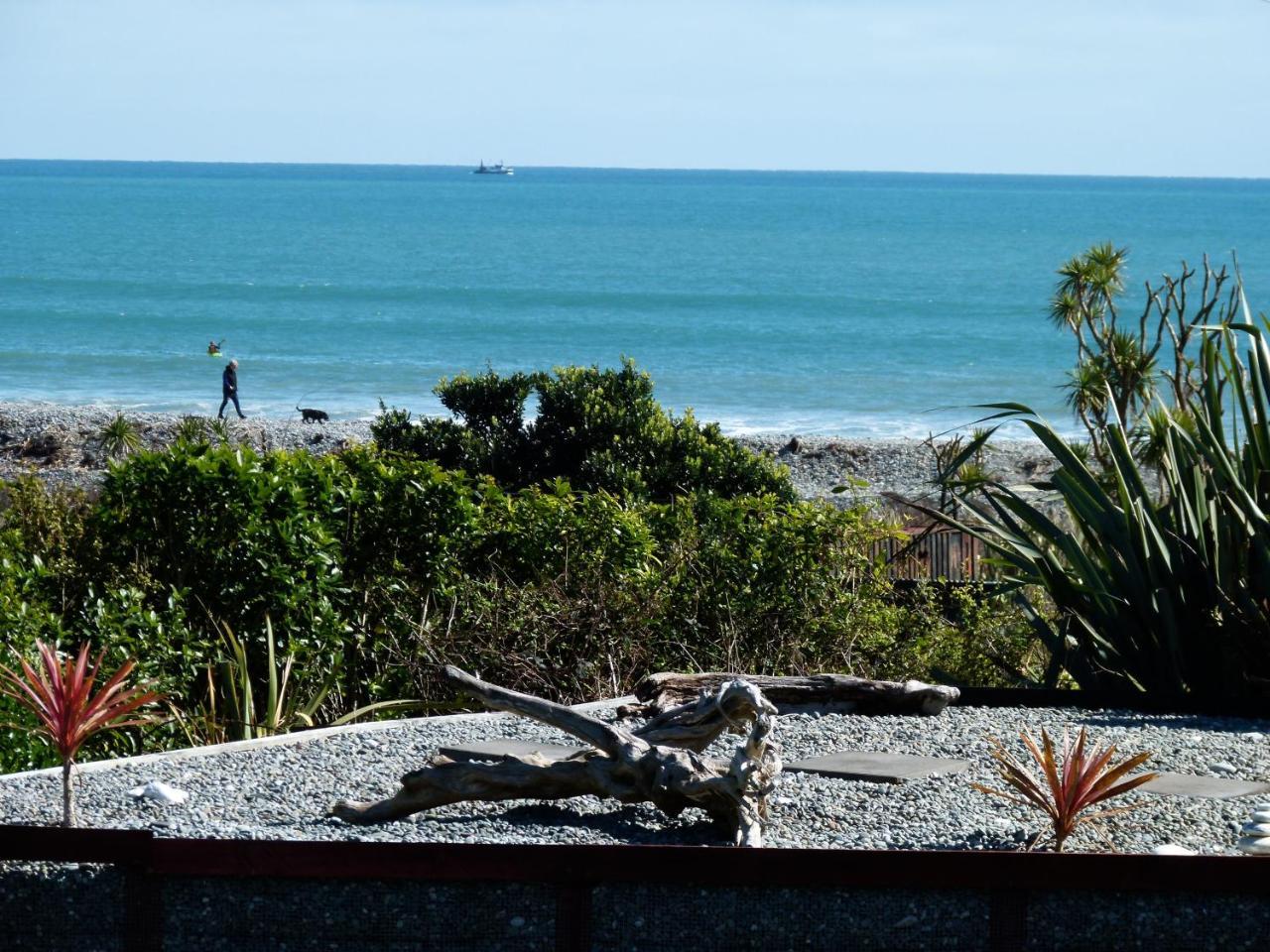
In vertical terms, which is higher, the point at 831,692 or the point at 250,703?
the point at 831,692

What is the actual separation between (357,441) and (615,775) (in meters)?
22.4

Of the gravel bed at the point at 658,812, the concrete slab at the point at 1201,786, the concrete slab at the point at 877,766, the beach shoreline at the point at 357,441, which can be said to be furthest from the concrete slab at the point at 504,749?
the beach shoreline at the point at 357,441

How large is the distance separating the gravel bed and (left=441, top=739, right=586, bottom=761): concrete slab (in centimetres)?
16

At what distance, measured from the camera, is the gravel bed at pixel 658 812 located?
4.32 m

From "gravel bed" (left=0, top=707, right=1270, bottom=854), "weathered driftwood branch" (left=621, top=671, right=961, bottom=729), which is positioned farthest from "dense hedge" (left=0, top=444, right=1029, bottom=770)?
"gravel bed" (left=0, top=707, right=1270, bottom=854)

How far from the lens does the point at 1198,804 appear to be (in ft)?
15.3

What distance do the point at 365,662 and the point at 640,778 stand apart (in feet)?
10.5

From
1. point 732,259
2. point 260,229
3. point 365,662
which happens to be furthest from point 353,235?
point 365,662

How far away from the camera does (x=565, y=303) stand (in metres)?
63.8

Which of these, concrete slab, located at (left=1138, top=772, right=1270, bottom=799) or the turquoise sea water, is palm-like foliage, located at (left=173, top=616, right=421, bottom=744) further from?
the turquoise sea water

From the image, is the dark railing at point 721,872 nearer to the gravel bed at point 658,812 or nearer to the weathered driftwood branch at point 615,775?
the gravel bed at point 658,812

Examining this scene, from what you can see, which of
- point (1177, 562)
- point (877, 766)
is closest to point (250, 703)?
point (877, 766)

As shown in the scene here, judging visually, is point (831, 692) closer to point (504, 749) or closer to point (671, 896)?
point (504, 749)

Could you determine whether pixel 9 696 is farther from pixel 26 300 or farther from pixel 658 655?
pixel 26 300
